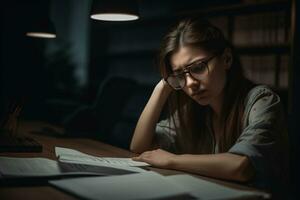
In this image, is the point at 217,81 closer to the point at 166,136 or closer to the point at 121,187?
the point at 166,136

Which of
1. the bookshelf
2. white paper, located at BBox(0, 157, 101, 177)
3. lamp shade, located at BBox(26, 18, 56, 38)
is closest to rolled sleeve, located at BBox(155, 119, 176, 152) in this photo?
white paper, located at BBox(0, 157, 101, 177)

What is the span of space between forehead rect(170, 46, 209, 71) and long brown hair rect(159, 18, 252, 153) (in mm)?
14

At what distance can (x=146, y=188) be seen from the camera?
39.7 inches

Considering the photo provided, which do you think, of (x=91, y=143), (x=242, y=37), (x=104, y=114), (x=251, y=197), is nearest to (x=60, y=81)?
(x=104, y=114)

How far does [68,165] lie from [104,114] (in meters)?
2.28

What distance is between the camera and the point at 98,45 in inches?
215

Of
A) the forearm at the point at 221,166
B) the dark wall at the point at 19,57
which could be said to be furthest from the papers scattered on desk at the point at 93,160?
the dark wall at the point at 19,57

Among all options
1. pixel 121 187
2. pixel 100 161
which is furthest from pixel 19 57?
pixel 121 187

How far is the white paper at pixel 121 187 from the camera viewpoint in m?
0.96

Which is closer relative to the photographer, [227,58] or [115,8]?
[227,58]

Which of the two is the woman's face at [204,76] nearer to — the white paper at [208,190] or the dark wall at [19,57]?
the white paper at [208,190]

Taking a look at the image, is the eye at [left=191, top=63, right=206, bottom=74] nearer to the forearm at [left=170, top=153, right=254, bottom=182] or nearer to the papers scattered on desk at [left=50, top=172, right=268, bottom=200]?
the forearm at [left=170, top=153, right=254, bottom=182]

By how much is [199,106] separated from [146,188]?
0.84 metres

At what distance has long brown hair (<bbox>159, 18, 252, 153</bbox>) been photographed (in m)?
1.60
